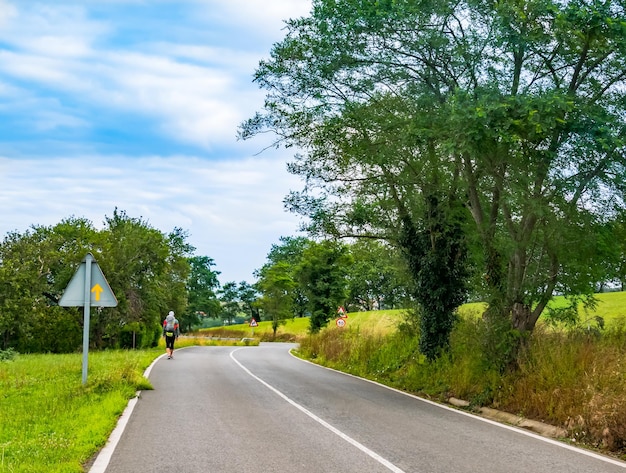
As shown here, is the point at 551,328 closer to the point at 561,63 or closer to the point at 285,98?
the point at 561,63

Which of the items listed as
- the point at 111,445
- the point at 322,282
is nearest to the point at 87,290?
the point at 111,445

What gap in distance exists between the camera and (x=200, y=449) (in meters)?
8.50

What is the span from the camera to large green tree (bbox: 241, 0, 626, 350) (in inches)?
462

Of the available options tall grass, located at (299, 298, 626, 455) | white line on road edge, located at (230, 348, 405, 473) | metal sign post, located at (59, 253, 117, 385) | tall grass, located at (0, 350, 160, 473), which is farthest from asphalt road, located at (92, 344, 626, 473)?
metal sign post, located at (59, 253, 117, 385)

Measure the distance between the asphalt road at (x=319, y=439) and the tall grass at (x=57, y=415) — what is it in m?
0.41

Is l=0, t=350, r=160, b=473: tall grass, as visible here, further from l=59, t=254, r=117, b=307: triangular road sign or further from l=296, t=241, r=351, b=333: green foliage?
l=296, t=241, r=351, b=333: green foliage

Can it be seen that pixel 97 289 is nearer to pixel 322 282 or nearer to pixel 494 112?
A: pixel 494 112

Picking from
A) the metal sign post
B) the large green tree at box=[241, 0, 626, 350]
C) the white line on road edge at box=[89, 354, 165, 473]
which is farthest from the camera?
the metal sign post

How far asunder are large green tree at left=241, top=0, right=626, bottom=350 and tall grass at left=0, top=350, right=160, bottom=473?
763cm

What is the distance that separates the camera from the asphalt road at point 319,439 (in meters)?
7.61

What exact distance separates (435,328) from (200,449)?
1122cm

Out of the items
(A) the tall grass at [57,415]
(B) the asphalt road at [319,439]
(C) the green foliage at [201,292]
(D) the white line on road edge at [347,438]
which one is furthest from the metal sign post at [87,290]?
→ (C) the green foliage at [201,292]

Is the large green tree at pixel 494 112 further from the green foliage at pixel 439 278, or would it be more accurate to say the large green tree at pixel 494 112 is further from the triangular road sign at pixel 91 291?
the triangular road sign at pixel 91 291

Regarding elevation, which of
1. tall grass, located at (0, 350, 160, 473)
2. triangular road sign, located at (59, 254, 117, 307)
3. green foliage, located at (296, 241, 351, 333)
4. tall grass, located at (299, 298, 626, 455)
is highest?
green foliage, located at (296, 241, 351, 333)
